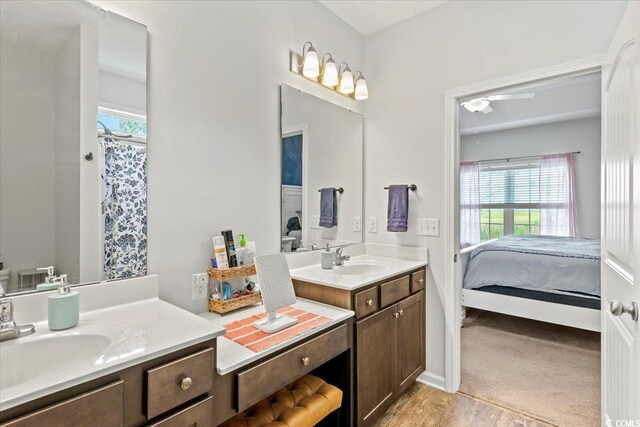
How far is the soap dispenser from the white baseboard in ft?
7.00

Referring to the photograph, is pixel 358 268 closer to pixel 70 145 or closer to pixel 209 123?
pixel 209 123

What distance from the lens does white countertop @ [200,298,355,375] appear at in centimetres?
108

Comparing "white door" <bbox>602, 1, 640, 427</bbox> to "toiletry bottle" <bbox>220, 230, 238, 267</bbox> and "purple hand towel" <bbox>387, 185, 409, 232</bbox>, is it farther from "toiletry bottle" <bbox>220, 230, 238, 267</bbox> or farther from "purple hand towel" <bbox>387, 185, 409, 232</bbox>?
"toiletry bottle" <bbox>220, 230, 238, 267</bbox>

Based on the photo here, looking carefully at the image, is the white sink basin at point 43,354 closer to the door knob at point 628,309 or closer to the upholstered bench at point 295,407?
the upholstered bench at point 295,407

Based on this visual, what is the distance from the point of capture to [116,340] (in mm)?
967

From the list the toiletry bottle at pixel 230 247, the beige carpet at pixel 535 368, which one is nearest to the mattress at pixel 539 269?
the beige carpet at pixel 535 368

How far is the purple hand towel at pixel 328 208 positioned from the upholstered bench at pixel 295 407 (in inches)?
42.4

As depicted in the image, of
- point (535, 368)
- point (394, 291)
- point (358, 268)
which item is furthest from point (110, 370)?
point (535, 368)

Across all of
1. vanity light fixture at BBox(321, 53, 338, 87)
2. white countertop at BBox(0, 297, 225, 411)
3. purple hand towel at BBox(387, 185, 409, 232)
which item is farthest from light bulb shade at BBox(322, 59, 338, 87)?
white countertop at BBox(0, 297, 225, 411)

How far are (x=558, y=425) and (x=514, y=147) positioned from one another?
4908 mm

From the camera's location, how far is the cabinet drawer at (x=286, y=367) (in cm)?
111

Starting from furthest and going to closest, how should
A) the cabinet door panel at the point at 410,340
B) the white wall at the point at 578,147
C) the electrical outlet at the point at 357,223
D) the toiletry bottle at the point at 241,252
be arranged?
the white wall at the point at 578,147 < the electrical outlet at the point at 357,223 < the cabinet door panel at the point at 410,340 < the toiletry bottle at the point at 241,252

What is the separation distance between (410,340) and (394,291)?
0.41 meters

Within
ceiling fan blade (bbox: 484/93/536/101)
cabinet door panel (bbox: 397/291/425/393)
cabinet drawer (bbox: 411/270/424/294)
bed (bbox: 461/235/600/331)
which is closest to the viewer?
cabinet door panel (bbox: 397/291/425/393)
